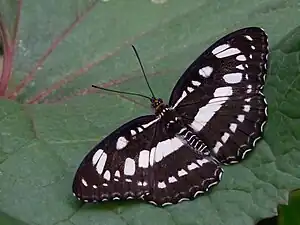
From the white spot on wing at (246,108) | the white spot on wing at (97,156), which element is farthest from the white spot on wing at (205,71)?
the white spot on wing at (97,156)

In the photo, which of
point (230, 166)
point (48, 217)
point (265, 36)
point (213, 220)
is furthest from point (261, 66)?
point (48, 217)

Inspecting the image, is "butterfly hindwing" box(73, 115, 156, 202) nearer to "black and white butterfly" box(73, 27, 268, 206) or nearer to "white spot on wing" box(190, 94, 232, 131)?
"black and white butterfly" box(73, 27, 268, 206)

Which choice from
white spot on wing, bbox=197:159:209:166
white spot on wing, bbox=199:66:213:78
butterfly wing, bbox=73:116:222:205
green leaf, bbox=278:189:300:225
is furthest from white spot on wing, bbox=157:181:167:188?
green leaf, bbox=278:189:300:225

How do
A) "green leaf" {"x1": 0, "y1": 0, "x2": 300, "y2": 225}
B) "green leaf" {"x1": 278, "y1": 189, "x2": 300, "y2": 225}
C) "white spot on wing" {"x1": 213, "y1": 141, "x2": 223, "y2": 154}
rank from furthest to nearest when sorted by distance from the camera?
"green leaf" {"x1": 278, "y1": 189, "x2": 300, "y2": 225} < "white spot on wing" {"x1": 213, "y1": 141, "x2": 223, "y2": 154} < "green leaf" {"x1": 0, "y1": 0, "x2": 300, "y2": 225}

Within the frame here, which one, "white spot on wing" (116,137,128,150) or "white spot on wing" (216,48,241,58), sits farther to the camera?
"white spot on wing" (216,48,241,58)

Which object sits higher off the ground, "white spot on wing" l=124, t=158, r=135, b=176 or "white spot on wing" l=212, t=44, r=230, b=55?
"white spot on wing" l=212, t=44, r=230, b=55

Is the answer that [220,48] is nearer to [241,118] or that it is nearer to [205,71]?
[205,71]

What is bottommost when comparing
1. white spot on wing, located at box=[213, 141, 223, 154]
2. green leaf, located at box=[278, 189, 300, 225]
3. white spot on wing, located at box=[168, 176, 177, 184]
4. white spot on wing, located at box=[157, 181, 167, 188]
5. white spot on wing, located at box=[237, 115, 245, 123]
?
green leaf, located at box=[278, 189, 300, 225]

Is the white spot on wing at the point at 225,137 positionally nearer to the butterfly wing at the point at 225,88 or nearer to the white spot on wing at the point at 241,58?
the butterfly wing at the point at 225,88
